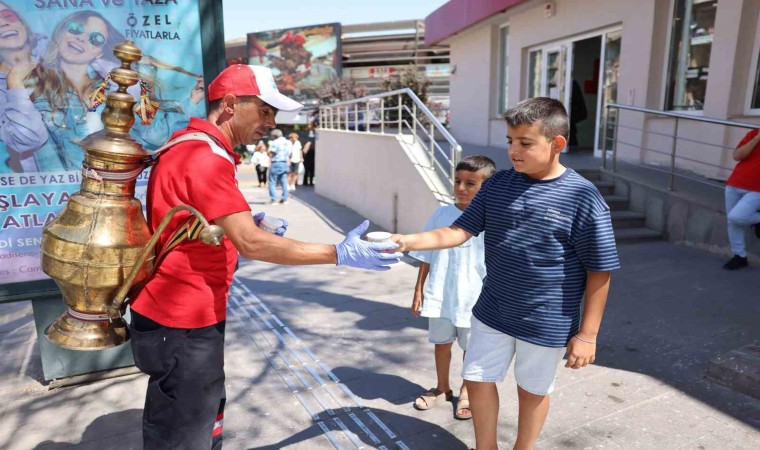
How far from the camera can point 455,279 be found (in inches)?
124

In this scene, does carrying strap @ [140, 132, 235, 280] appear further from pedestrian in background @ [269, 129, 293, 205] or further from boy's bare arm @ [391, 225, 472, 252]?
pedestrian in background @ [269, 129, 293, 205]

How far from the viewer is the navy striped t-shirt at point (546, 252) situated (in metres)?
2.15

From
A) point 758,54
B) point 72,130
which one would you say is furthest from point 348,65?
point 72,130

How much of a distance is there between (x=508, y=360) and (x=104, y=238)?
1732 millimetres

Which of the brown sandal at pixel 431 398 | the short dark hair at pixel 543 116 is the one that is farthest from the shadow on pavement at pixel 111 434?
the short dark hair at pixel 543 116

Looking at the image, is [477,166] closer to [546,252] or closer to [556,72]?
[546,252]

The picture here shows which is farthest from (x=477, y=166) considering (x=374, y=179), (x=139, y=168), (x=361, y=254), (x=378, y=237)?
(x=374, y=179)

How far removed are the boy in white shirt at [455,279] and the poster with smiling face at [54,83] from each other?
73.3 inches

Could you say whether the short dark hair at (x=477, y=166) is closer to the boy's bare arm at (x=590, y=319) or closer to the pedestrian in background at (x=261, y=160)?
the boy's bare arm at (x=590, y=319)

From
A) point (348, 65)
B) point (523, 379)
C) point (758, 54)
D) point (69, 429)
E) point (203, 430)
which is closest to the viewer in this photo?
point (203, 430)

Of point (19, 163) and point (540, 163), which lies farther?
point (19, 163)

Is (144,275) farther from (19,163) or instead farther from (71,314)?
(19,163)

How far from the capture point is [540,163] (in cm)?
222

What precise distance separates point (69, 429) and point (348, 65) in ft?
101
